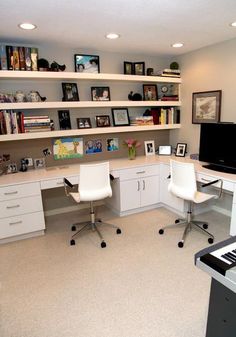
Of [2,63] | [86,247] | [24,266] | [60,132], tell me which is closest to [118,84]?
[60,132]

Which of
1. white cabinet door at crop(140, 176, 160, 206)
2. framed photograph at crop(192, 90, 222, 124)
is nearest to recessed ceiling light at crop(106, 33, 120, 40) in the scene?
framed photograph at crop(192, 90, 222, 124)

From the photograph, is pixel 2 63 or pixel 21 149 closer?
pixel 2 63

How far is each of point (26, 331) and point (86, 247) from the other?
1125 mm

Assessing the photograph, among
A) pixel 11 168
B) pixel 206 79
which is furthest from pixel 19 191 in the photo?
pixel 206 79

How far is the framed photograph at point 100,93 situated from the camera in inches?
136

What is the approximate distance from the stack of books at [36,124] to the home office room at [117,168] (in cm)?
1

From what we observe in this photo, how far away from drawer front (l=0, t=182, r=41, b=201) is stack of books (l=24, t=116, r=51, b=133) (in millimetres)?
706

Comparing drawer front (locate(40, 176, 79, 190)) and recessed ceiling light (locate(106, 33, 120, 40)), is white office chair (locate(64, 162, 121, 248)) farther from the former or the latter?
recessed ceiling light (locate(106, 33, 120, 40))

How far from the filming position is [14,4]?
188 cm

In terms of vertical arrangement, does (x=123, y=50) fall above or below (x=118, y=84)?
above

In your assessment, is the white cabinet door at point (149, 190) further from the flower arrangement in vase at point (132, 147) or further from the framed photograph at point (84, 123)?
the framed photograph at point (84, 123)

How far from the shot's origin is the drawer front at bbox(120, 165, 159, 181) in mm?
3311

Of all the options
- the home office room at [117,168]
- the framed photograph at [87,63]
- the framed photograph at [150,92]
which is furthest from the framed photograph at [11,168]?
the framed photograph at [150,92]

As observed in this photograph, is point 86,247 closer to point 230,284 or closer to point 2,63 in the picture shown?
point 230,284
